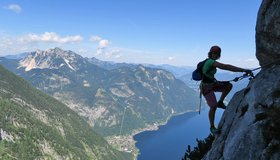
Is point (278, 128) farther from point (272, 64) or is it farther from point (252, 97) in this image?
point (272, 64)

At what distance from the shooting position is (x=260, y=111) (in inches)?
606

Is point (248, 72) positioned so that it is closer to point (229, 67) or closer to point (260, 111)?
point (229, 67)

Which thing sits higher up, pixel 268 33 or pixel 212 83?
pixel 268 33

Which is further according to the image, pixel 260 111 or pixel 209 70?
pixel 209 70

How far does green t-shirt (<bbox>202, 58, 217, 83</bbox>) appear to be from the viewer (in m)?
18.3

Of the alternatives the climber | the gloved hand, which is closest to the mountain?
the gloved hand

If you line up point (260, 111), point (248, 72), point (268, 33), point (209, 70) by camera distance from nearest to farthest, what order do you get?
point (260, 111) → point (268, 33) → point (248, 72) → point (209, 70)

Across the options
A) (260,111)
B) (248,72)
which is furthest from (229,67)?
(260,111)

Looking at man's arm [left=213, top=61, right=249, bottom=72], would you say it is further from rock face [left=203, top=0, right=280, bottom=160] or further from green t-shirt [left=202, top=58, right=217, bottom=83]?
rock face [left=203, top=0, right=280, bottom=160]

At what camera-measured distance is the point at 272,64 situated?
17328mm

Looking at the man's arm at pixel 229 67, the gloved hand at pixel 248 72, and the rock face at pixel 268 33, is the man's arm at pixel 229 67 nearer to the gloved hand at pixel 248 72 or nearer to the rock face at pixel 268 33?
the gloved hand at pixel 248 72

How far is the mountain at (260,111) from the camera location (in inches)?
540

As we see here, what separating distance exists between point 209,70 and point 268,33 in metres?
3.80

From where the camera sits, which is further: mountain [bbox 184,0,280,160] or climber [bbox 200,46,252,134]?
climber [bbox 200,46,252,134]
